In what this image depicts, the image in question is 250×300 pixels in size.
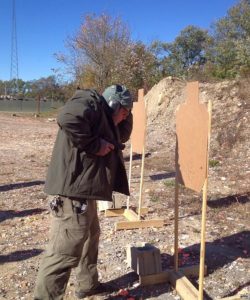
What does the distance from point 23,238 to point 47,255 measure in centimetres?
232

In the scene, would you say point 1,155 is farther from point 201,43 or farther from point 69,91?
point 201,43

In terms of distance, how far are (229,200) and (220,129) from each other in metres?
5.98

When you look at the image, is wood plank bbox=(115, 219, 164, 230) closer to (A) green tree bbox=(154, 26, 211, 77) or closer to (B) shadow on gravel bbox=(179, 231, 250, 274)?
(B) shadow on gravel bbox=(179, 231, 250, 274)

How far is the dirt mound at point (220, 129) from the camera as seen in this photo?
9336 mm

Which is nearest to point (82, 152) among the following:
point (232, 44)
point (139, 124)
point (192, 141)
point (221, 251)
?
point (192, 141)

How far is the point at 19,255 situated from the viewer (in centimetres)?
496

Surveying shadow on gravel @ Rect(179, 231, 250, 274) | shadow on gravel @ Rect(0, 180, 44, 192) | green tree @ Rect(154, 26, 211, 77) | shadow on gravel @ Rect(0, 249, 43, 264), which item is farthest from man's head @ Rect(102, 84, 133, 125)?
green tree @ Rect(154, 26, 211, 77)

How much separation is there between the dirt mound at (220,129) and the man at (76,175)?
16.4 ft

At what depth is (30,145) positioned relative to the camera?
15.4 metres

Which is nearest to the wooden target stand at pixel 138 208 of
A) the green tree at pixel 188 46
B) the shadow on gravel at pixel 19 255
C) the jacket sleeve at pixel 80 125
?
the shadow on gravel at pixel 19 255

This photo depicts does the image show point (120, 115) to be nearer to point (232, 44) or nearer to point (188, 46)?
point (232, 44)

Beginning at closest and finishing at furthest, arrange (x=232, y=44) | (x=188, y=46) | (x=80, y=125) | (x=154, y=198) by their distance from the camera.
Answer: (x=80, y=125), (x=154, y=198), (x=232, y=44), (x=188, y=46)

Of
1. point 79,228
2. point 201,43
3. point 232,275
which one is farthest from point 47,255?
point 201,43

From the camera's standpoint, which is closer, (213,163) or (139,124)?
(139,124)
